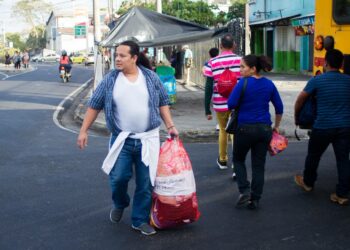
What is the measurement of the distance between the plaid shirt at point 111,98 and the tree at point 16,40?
134 meters

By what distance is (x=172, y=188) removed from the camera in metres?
5.43

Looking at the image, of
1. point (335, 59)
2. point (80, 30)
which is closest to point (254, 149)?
point (335, 59)

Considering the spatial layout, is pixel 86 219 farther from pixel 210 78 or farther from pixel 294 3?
pixel 294 3

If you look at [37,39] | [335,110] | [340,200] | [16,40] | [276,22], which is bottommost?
[340,200]

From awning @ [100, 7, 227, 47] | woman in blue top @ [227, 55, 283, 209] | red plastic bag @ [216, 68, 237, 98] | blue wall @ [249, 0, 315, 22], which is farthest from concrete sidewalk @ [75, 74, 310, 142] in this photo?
blue wall @ [249, 0, 315, 22]

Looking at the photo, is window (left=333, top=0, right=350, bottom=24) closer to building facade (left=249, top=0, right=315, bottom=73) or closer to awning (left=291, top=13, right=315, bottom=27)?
awning (left=291, top=13, right=315, bottom=27)

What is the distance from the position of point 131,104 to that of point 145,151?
439 millimetres

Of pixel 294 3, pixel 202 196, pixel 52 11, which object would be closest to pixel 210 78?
pixel 202 196

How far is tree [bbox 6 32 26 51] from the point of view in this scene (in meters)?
136

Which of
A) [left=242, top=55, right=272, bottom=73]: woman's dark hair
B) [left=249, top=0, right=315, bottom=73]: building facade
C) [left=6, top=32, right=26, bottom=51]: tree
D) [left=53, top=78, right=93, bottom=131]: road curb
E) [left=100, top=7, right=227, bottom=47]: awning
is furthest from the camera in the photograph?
[left=6, top=32, right=26, bottom=51]: tree

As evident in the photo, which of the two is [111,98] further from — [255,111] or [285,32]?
[285,32]

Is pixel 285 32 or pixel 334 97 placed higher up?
pixel 285 32

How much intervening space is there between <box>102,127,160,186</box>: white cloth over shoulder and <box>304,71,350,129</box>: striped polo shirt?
6.30 ft

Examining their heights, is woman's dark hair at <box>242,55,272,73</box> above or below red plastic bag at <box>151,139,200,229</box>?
above
